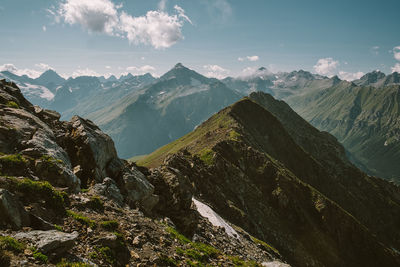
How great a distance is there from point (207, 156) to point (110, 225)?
Result: 52.7 m

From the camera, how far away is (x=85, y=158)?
22844mm

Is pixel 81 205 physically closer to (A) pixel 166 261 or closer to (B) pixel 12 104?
(A) pixel 166 261

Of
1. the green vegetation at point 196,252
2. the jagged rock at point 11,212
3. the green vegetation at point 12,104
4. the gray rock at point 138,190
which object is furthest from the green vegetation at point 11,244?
the green vegetation at point 12,104

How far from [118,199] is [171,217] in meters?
7.21

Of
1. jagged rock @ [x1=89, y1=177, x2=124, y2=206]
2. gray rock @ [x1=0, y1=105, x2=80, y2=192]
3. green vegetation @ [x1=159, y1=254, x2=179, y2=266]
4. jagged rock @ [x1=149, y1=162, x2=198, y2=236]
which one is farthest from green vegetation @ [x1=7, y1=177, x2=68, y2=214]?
jagged rock @ [x1=149, y1=162, x2=198, y2=236]

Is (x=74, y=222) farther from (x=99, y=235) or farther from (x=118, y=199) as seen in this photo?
(x=118, y=199)

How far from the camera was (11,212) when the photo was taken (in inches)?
442

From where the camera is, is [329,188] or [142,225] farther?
[329,188]

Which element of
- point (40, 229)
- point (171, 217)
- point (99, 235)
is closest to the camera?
point (40, 229)

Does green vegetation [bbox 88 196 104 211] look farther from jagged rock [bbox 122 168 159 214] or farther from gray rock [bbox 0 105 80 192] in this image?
jagged rock [bbox 122 168 159 214]

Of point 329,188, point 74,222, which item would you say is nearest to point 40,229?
point 74,222

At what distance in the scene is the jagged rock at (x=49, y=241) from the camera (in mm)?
10250

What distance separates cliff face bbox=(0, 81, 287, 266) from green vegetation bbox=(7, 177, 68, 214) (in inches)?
1.9

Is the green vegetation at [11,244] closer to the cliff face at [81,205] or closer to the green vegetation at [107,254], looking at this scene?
the cliff face at [81,205]
